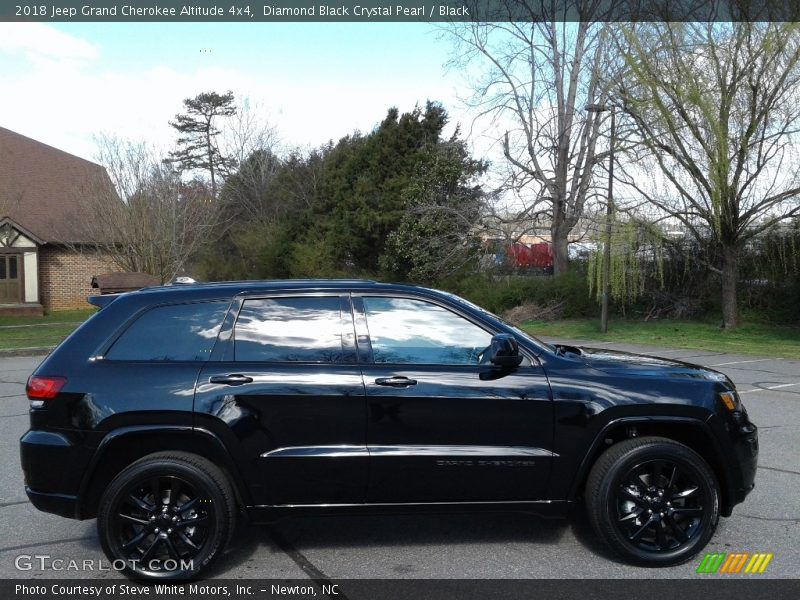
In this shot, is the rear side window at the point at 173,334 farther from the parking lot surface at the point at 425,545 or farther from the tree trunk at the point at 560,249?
the tree trunk at the point at 560,249

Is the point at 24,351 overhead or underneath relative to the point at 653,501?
underneath

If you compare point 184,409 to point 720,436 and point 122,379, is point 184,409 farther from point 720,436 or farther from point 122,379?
point 720,436

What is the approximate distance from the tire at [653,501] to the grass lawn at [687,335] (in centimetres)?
1397

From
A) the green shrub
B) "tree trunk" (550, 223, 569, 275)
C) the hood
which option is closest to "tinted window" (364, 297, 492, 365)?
the hood

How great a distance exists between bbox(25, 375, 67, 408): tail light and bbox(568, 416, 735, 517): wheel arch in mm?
3079

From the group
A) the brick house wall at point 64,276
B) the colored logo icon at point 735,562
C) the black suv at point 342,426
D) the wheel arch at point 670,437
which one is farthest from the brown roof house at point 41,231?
the colored logo icon at point 735,562

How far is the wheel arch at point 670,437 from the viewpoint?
4.50 meters

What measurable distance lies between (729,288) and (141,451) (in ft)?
75.5

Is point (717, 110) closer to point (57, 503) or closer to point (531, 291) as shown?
point (531, 291)

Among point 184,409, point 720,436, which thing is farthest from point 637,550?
point 184,409

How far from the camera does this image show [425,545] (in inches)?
191

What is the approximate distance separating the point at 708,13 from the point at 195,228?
1916 centimetres

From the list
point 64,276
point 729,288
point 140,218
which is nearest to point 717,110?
point 729,288

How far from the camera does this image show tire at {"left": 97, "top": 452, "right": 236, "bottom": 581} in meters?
4.27
